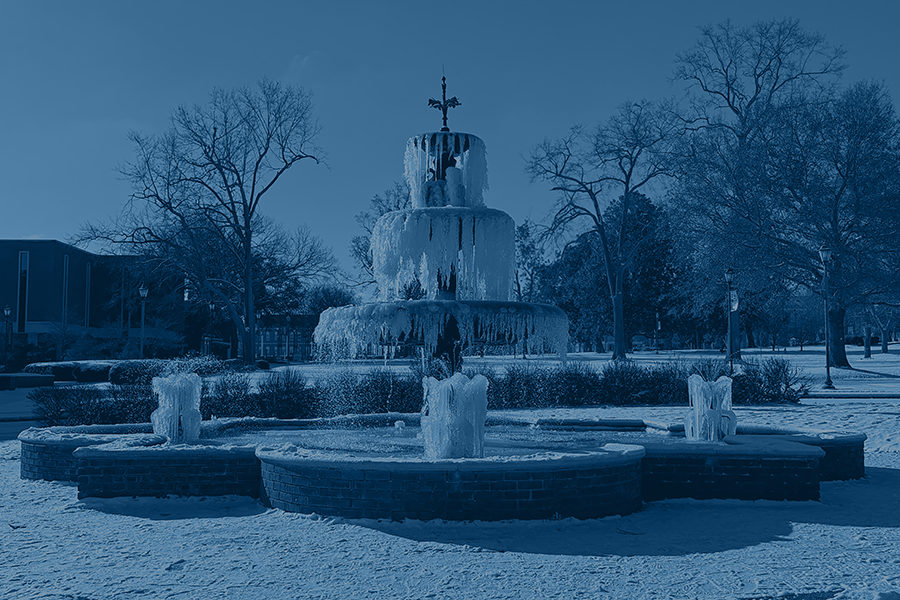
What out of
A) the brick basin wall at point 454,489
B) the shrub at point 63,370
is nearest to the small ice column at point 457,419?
the brick basin wall at point 454,489

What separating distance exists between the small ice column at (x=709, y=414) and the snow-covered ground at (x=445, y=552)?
1356mm

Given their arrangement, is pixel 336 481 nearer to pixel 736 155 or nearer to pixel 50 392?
pixel 50 392

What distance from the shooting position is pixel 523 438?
9.36m

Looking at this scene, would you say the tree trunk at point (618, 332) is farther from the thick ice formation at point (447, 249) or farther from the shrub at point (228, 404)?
the thick ice formation at point (447, 249)

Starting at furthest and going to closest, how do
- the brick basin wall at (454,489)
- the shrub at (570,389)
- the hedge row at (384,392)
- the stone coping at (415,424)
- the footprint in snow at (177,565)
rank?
the shrub at (570,389), the hedge row at (384,392), the stone coping at (415,424), the brick basin wall at (454,489), the footprint in snow at (177,565)

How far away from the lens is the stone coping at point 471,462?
6.11m

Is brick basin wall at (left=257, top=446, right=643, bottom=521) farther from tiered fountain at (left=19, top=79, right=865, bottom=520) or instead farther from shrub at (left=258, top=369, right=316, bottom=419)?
shrub at (left=258, top=369, right=316, bottom=419)

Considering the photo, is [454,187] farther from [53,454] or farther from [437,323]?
[53,454]

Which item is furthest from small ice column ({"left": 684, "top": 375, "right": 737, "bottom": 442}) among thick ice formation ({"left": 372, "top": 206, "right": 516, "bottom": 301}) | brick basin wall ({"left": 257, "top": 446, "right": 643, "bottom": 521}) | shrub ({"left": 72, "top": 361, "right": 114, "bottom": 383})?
shrub ({"left": 72, "top": 361, "right": 114, "bottom": 383})

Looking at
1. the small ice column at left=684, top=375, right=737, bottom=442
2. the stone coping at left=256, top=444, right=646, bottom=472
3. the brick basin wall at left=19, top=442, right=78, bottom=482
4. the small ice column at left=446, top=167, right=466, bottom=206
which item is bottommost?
the brick basin wall at left=19, top=442, right=78, bottom=482

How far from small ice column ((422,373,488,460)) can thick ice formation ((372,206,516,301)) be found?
4012 mm

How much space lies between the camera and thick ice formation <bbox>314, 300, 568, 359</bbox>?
9.73 m

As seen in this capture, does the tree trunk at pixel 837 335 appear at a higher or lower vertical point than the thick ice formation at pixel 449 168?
lower

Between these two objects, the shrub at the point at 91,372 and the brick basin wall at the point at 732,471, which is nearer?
the brick basin wall at the point at 732,471
